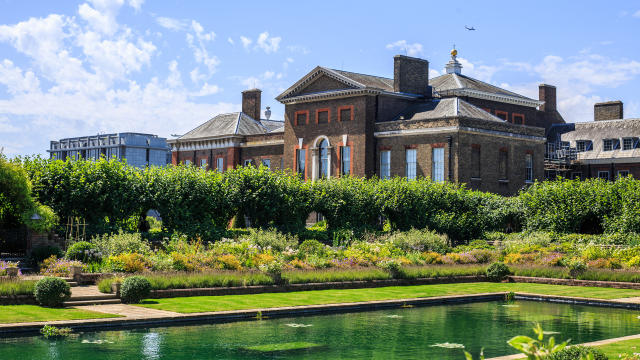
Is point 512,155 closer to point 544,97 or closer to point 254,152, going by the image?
point 544,97

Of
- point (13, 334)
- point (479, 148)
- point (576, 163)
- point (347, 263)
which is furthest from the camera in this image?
point (576, 163)

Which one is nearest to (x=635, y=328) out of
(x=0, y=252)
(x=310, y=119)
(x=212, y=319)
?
(x=212, y=319)

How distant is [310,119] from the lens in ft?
187

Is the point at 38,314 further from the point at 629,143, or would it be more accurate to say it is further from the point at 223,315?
the point at 629,143

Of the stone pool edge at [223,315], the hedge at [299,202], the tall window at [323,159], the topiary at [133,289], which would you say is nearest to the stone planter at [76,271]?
the topiary at [133,289]

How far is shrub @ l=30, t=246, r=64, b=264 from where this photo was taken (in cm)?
2778

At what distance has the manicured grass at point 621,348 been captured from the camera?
12.9 metres

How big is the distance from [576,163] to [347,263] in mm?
38703

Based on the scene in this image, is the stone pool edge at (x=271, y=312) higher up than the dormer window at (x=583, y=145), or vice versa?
the dormer window at (x=583, y=145)

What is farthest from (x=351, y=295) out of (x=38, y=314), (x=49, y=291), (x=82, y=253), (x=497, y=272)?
(x=82, y=253)

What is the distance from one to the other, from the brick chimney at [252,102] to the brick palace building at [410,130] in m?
7.33

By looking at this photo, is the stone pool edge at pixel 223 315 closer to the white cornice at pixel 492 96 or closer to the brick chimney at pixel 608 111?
the white cornice at pixel 492 96

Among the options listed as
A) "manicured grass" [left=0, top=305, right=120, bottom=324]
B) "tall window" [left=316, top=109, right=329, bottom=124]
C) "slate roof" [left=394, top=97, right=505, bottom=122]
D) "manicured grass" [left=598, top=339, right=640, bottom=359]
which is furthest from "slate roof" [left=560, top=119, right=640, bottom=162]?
"manicured grass" [left=0, top=305, right=120, bottom=324]

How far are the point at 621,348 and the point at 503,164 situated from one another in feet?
132
